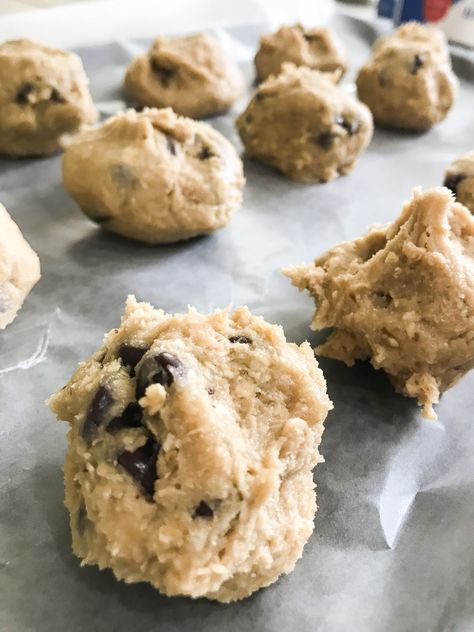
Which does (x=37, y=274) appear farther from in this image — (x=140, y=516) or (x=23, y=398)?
(x=140, y=516)

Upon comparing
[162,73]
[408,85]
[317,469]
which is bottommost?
[317,469]

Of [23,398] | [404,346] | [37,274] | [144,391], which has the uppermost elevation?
[144,391]

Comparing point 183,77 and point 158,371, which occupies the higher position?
point 158,371

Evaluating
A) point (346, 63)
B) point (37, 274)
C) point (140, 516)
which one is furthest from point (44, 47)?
point (140, 516)

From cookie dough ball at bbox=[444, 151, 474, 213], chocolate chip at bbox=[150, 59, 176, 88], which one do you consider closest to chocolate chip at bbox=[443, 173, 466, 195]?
cookie dough ball at bbox=[444, 151, 474, 213]

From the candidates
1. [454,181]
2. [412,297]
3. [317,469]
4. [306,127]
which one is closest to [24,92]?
[306,127]

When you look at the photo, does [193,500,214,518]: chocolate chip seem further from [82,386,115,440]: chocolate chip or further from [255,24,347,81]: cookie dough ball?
[255,24,347,81]: cookie dough ball

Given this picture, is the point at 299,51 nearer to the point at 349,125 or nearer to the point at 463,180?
the point at 349,125
